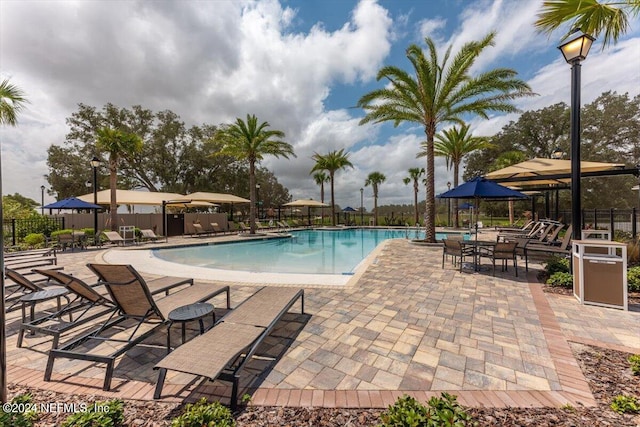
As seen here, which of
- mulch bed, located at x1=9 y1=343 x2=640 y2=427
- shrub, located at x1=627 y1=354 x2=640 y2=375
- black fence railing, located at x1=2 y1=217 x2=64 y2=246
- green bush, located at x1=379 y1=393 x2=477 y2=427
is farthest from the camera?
black fence railing, located at x1=2 y1=217 x2=64 y2=246

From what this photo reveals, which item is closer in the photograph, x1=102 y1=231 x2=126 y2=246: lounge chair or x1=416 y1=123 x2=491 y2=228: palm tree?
x1=102 y1=231 x2=126 y2=246: lounge chair

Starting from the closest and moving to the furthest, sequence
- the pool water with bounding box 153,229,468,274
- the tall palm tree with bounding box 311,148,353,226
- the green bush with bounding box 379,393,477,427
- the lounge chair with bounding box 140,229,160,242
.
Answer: the green bush with bounding box 379,393,477,427
the pool water with bounding box 153,229,468,274
the lounge chair with bounding box 140,229,160,242
the tall palm tree with bounding box 311,148,353,226

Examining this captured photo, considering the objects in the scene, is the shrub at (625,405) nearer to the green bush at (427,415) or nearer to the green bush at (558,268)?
the green bush at (427,415)

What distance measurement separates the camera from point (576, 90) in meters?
5.12

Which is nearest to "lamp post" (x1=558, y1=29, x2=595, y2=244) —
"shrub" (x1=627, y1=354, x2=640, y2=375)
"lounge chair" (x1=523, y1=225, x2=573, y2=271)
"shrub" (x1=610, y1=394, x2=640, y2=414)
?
"lounge chair" (x1=523, y1=225, x2=573, y2=271)

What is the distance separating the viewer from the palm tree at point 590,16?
468cm

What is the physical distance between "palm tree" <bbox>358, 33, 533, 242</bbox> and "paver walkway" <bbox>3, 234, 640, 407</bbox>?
853cm

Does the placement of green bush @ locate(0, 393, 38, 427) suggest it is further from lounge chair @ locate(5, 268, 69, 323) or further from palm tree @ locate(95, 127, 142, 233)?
palm tree @ locate(95, 127, 142, 233)

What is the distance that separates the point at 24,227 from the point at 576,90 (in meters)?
22.0

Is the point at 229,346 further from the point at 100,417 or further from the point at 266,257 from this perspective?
the point at 266,257

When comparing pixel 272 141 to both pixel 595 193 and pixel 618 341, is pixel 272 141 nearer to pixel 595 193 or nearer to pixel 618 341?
pixel 618 341

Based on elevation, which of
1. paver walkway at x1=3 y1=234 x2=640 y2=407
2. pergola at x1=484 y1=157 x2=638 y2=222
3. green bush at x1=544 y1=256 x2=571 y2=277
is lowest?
paver walkway at x1=3 y1=234 x2=640 y2=407

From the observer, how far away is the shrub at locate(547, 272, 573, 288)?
5020 millimetres

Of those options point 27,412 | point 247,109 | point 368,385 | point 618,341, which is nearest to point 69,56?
point 247,109
